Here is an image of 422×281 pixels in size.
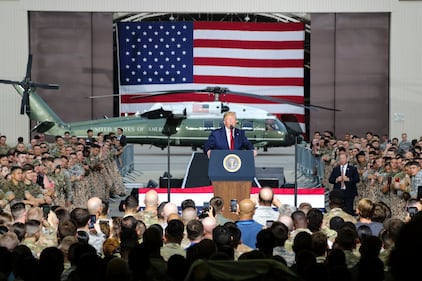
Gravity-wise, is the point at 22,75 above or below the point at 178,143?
above

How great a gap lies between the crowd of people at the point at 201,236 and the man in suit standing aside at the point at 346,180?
0.83 ft

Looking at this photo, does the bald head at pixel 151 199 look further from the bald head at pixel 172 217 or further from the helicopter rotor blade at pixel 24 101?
the helicopter rotor blade at pixel 24 101

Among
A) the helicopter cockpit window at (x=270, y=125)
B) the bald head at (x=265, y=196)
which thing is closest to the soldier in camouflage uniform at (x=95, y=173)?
the bald head at (x=265, y=196)

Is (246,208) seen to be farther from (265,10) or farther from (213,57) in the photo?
(213,57)

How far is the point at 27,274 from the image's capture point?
5762 millimetres

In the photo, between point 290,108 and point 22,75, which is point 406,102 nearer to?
point 290,108

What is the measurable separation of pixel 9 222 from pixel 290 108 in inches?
956

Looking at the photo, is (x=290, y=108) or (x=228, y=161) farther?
(x=290, y=108)

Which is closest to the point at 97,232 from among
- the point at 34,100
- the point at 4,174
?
the point at 4,174

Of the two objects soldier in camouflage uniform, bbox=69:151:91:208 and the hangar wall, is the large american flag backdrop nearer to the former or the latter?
the hangar wall

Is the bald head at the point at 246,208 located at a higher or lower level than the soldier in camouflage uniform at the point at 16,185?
higher

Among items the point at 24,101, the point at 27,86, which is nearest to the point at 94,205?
the point at 24,101

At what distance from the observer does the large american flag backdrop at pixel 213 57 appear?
32219 millimetres

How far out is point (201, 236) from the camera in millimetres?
7867
